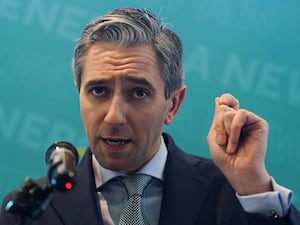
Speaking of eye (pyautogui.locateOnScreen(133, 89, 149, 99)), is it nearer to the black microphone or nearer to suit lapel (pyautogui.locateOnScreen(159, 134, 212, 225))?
suit lapel (pyautogui.locateOnScreen(159, 134, 212, 225))

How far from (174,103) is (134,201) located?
0.38 metres

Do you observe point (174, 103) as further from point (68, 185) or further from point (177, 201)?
point (68, 185)

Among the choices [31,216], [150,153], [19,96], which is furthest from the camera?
[19,96]

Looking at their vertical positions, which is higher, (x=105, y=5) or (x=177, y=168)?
(x=105, y=5)

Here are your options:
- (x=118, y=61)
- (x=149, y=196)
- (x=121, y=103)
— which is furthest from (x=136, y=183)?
(x=118, y=61)

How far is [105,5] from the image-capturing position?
2.36 metres

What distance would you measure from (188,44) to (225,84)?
0.26 meters

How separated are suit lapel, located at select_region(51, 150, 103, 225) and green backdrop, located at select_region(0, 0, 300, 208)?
2.41ft

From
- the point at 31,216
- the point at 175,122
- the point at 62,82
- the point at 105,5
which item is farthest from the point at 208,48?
the point at 31,216

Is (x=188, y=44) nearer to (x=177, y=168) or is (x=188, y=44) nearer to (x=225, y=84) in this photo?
(x=225, y=84)

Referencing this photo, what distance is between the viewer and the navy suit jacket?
1511mm

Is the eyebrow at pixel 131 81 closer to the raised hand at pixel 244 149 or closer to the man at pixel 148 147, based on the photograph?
the man at pixel 148 147

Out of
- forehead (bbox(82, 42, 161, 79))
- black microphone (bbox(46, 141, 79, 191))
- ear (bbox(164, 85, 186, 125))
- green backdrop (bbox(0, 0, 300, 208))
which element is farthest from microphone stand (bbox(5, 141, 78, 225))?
green backdrop (bbox(0, 0, 300, 208))

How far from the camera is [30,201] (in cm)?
95
